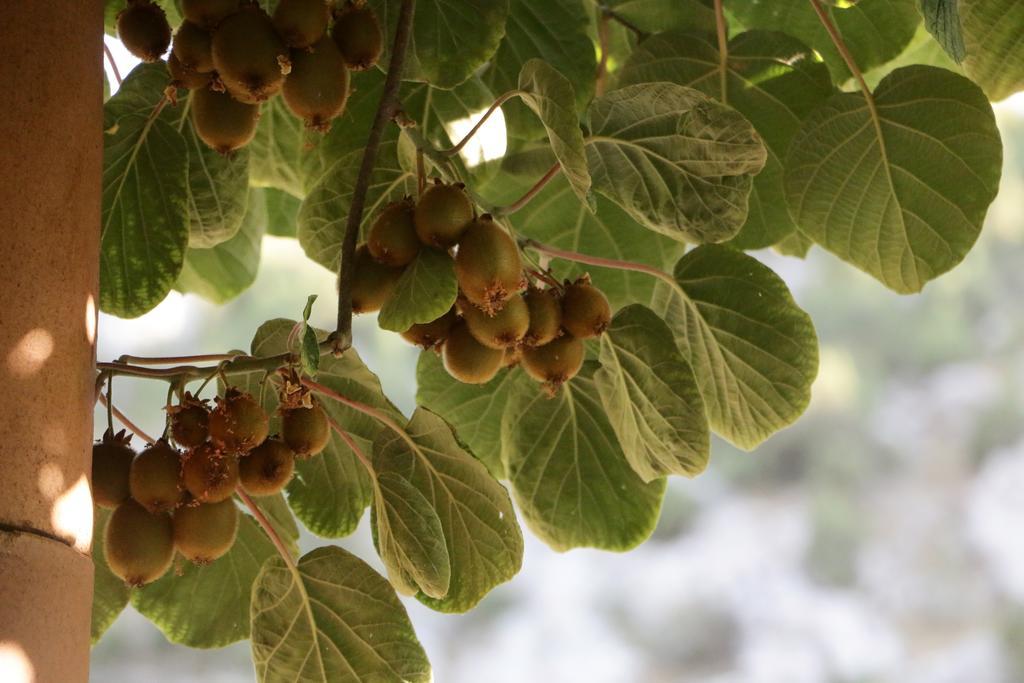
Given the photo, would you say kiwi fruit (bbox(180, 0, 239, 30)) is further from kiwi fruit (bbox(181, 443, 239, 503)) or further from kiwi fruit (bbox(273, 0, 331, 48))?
kiwi fruit (bbox(181, 443, 239, 503))

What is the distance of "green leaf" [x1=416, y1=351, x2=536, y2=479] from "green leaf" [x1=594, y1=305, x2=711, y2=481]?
154 millimetres

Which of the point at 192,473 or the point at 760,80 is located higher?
the point at 760,80

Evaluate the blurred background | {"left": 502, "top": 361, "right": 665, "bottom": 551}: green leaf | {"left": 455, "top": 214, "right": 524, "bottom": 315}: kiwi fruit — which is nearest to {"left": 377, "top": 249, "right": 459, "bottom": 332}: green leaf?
{"left": 455, "top": 214, "right": 524, "bottom": 315}: kiwi fruit

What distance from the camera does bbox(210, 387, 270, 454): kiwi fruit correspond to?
0.66 m

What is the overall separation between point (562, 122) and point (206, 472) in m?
0.27

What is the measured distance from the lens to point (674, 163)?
76cm

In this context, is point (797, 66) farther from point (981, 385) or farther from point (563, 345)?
point (981, 385)

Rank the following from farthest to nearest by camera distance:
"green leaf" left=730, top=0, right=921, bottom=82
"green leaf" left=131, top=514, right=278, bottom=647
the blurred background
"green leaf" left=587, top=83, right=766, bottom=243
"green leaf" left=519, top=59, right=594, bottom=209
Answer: the blurred background
"green leaf" left=730, top=0, right=921, bottom=82
"green leaf" left=131, top=514, right=278, bottom=647
"green leaf" left=587, top=83, right=766, bottom=243
"green leaf" left=519, top=59, right=594, bottom=209

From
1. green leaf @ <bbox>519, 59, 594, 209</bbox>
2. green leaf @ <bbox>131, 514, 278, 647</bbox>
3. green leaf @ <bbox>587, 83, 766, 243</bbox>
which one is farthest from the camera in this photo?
green leaf @ <bbox>131, 514, 278, 647</bbox>

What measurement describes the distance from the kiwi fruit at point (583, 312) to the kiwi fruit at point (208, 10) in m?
0.25

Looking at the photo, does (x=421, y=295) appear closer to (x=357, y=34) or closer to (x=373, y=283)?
(x=373, y=283)

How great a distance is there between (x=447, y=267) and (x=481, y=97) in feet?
0.82

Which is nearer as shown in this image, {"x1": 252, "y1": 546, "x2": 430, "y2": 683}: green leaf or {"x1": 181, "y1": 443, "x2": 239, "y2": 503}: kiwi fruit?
{"x1": 181, "y1": 443, "x2": 239, "y2": 503}: kiwi fruit

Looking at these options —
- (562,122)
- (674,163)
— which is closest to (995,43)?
(674,163)
